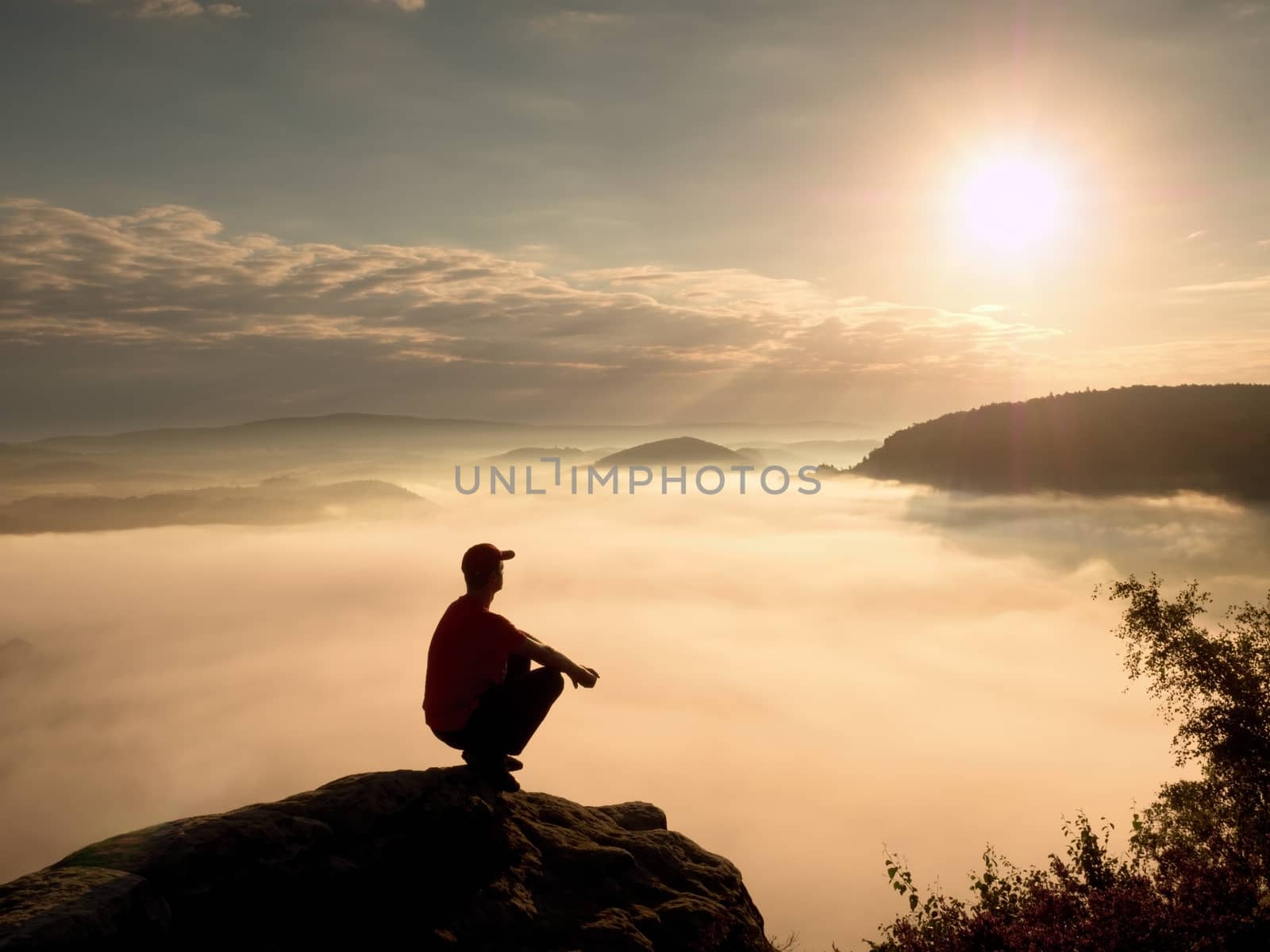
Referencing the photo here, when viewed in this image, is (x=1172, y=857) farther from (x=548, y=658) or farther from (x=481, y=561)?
(x=481, y=561)

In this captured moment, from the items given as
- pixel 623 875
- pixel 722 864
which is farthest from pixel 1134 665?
pixel 623 875

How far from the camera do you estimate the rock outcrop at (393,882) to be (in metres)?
6.04

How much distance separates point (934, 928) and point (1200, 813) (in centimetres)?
1788

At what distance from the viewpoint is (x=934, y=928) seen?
12.6 metres

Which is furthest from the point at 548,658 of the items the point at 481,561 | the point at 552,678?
the point at 481,561

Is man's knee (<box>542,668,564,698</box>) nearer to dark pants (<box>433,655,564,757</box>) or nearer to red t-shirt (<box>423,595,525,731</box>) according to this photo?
dark pants (<box>433,655,564,757</box>)

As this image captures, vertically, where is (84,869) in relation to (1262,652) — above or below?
above

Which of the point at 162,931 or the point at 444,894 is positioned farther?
the point at 444,894

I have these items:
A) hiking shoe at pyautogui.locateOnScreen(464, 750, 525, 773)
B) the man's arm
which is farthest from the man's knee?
hiking shoe at pyautogui.locateOnScreen(464, 750, 525, 773)

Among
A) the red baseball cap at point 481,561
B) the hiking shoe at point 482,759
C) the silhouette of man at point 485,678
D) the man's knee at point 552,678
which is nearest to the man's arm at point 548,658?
the silhouette of man at point 485,678

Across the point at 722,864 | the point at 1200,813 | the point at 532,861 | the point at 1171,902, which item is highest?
the point at 532,861

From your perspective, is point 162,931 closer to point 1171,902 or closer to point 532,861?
point 532,861

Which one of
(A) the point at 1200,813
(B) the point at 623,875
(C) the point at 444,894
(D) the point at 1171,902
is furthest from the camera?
(A) the point at 1200,813

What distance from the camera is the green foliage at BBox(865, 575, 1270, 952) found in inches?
412
